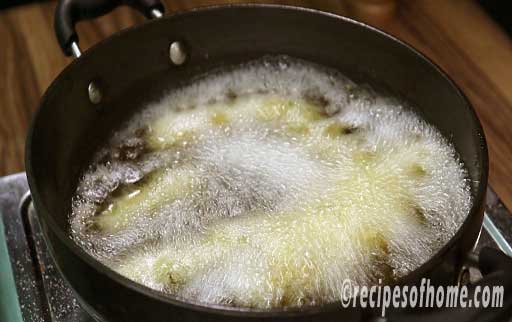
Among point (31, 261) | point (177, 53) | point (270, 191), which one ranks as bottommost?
point (31, 261)

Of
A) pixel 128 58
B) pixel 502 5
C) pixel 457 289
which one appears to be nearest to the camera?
pixel 457 289

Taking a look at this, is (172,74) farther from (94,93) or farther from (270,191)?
(270,191)

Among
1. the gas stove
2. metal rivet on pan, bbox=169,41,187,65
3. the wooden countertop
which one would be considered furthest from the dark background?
metal rivet on pan, bbox=169,41,187,65

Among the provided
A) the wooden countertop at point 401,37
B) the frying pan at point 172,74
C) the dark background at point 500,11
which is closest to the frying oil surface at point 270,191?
the frying pan at point 172,74

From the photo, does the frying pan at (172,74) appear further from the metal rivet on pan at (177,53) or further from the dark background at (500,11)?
the dark background at (500,11)

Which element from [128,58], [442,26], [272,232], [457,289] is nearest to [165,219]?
[272,232]

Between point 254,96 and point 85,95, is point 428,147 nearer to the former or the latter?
point 254,96

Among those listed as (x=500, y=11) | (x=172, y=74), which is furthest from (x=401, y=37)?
(x=172, y=74)
